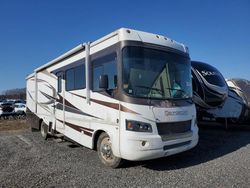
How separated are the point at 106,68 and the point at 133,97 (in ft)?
3.86

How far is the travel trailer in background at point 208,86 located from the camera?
11039 millimetres

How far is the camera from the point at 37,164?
7.10m

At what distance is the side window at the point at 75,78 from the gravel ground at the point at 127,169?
6.24 ft

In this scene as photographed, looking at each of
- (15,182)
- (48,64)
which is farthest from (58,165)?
(48,64)

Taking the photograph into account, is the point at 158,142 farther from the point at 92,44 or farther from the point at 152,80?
the point at 92,44

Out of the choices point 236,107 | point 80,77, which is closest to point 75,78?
point 80,77

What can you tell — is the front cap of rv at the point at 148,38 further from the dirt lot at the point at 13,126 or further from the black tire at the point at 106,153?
the dirt lot at the point at 13,126

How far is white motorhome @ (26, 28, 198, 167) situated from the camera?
19.7 ft

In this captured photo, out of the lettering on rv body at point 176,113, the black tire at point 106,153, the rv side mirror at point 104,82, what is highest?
the rv side mirror at point 104,82

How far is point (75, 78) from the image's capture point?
323 inches

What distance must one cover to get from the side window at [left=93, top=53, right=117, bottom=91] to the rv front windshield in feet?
1.25

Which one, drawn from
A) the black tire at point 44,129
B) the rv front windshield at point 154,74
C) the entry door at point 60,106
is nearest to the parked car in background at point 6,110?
the black tire at point 44,129

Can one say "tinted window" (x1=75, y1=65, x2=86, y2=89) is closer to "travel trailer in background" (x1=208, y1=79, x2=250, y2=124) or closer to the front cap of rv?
the front cap of rv

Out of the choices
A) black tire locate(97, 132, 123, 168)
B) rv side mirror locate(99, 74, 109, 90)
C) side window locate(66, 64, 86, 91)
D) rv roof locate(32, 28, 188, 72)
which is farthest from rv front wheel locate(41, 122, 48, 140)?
rv side mirror locate(99, 74, 109, 90)
